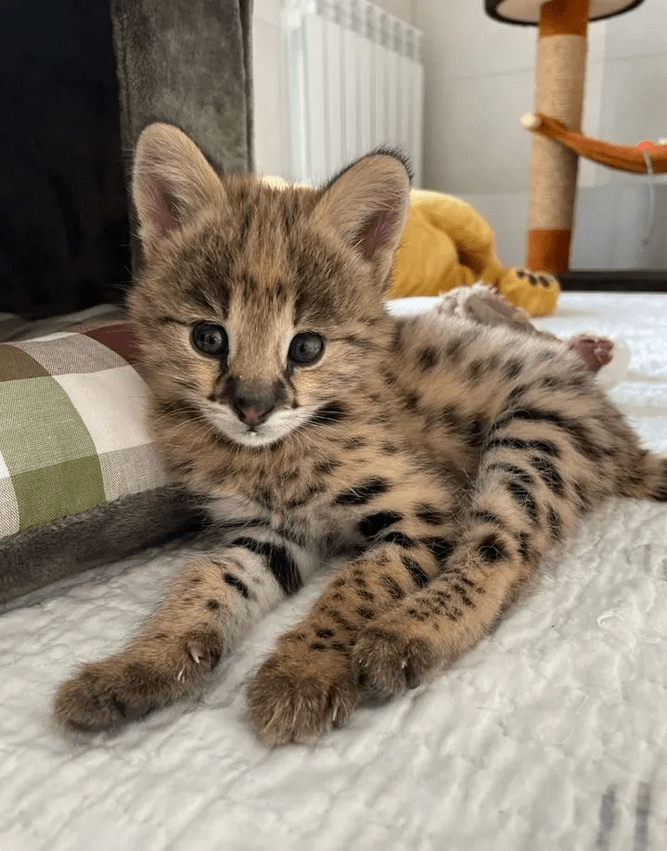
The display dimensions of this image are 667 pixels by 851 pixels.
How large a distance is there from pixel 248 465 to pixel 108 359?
0.31 metres

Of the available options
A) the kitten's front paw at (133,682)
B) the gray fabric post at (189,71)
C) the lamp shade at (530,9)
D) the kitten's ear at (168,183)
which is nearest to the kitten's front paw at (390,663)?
the kitten's front paw at (133,682)

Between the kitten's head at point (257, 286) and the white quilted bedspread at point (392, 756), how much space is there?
1.01 ft

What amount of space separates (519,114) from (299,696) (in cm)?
501

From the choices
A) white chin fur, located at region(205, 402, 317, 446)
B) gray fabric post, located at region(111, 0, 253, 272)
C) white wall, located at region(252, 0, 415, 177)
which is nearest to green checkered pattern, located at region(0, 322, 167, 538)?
white chin fur, located at region(205, 402, 317, 446)

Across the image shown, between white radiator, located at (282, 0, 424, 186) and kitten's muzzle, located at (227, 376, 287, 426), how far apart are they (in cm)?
242

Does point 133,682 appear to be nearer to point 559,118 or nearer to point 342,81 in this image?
point 342,81

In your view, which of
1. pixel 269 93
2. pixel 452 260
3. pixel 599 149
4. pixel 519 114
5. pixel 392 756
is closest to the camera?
pixel 392 756

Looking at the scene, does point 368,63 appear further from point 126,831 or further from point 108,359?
point 126,831

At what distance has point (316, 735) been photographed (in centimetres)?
69

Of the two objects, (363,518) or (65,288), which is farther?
(65,288)

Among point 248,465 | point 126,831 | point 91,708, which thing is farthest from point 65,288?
point 126,831

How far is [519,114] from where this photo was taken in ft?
16.1

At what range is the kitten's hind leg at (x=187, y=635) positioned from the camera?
2.33ft

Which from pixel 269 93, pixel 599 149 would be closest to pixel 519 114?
pixel 599 149
